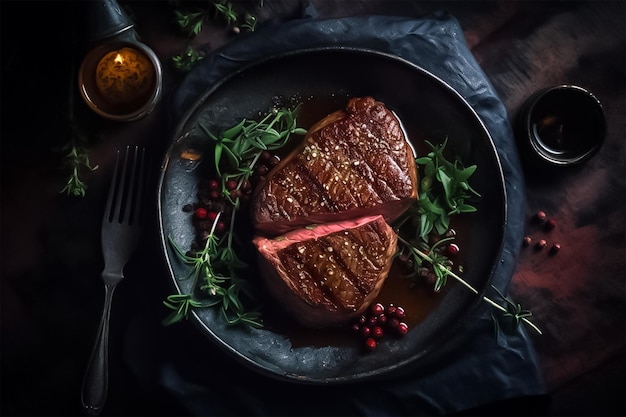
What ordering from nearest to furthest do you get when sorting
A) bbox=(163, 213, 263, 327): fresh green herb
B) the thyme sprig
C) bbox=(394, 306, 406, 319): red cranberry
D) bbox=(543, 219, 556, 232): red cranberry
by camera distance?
1. bbox=(163, 213, 263, 327): fresh green herb
2. the thyme sprig
3. bbox=(394, 306, 406, 319): red cranberry
4. bbox=(543, 219, 556, 232): red cranberry

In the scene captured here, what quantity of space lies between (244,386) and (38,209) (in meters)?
1.10

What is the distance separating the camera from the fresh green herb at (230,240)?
258cm

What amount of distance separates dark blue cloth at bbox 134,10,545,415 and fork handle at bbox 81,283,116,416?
0.12 meters

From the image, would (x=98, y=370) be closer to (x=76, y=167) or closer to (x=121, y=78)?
(x=76, y=167)

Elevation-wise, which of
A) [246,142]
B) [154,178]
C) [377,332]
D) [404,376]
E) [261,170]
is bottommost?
[404,376]

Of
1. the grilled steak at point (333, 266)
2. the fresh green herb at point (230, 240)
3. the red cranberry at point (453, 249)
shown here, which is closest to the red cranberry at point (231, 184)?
the fresh green herb at point (230, 240)

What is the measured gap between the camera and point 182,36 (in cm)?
289

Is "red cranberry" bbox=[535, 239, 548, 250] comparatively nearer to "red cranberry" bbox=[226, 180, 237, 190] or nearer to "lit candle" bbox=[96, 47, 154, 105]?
"red cranberry" bbox=[226, 180, 237, 190]

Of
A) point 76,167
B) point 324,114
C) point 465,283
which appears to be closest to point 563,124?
point 465,283

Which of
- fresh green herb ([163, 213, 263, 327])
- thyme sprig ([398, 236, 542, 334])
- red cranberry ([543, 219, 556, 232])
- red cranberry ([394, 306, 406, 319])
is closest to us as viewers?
fresh green herb ([163, 213, 263, 327])

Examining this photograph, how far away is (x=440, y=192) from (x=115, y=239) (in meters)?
1.28

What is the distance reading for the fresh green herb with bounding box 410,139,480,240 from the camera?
2.65m

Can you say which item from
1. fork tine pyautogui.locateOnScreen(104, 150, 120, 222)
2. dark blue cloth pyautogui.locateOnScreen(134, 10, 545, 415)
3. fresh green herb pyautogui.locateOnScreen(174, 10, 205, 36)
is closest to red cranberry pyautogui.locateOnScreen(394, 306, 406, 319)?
dark blue cloth pyautogui.locateOnScreen(134, 10, 545, 415)

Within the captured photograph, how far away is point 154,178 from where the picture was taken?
2.79 metres
